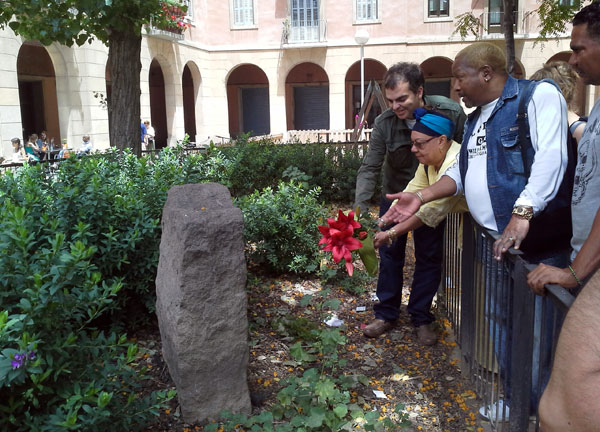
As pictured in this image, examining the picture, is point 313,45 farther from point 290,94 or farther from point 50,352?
point 50,352

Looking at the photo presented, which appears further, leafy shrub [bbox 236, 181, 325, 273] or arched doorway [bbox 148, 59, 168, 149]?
arched doorway [bbox 148, 59, 168, 149]

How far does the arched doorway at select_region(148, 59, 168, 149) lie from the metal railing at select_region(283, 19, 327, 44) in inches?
283

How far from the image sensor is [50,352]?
224 centimetres

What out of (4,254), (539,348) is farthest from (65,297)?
(539,348)

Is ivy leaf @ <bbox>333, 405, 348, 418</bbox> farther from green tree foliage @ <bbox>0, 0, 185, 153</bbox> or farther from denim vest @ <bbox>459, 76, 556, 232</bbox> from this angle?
green tree foliage @ <bbox>0, 0, 185, 153</bbox>

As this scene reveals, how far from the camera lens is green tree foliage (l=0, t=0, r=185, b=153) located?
6.09 m

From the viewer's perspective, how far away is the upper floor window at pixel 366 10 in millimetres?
26005

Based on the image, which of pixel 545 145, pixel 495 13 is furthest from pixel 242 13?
pixel 545 145

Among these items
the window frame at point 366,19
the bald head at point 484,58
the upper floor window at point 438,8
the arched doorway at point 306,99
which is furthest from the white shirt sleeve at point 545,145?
the arched doorway at point 306,99

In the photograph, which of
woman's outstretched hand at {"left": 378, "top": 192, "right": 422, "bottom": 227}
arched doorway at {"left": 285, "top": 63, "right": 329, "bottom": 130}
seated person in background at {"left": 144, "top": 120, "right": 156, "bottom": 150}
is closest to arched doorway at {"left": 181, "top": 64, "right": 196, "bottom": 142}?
arched doorway at {"left": 285, "top": 63, "right": 329, "bottom": 130}

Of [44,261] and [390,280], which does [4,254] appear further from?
[390,280]

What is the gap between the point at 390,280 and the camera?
4.10 metres

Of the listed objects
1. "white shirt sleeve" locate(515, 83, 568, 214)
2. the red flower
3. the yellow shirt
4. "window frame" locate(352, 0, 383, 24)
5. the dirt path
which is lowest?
the dirt path

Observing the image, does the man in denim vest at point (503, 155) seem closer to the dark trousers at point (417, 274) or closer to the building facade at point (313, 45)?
the dark trousers at point (417, 274)
